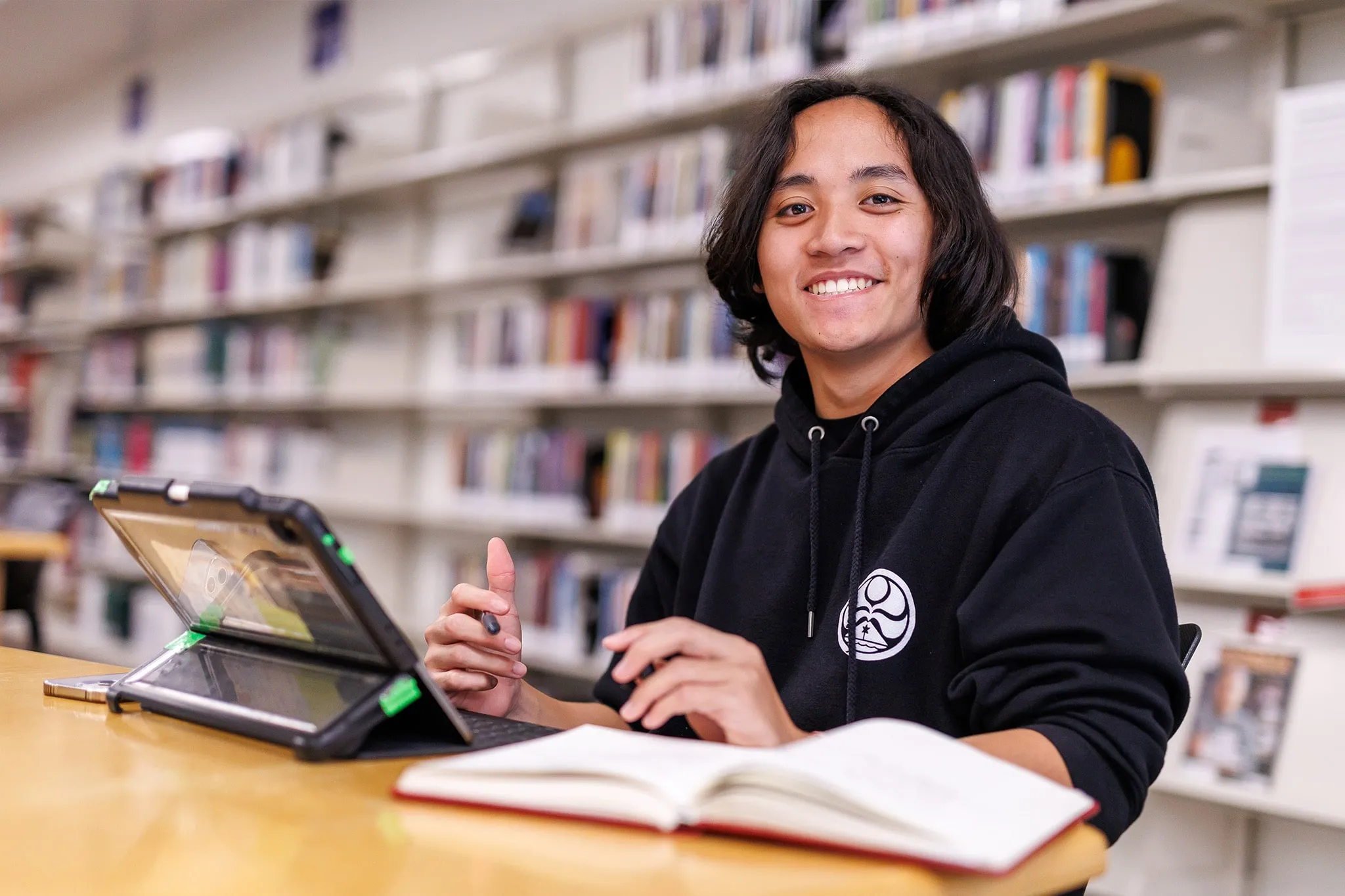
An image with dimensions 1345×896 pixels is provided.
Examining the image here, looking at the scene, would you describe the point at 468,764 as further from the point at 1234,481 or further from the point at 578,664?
the point at 578,664

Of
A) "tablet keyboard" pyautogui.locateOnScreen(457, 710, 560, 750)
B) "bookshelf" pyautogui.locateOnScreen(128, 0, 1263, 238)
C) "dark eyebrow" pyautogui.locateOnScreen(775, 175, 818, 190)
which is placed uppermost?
"bookshelf" pyautogui.locateOnScreen(128, 0, 1263, 238)

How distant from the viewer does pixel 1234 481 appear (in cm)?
237

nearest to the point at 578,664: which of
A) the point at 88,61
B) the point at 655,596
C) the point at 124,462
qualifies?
the point at 655,596

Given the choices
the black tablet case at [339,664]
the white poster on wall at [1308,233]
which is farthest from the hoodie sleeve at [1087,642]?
the white poster on wall at [1308,233]

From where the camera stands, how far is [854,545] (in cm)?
131

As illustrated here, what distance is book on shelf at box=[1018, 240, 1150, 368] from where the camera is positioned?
252 cm

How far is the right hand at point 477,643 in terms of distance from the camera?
1163mm

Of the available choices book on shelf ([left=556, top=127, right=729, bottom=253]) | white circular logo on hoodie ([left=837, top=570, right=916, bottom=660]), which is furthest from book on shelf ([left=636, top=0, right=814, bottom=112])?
white circular logo on hoodie ([left=837, top=570, right=916, bottom=660])

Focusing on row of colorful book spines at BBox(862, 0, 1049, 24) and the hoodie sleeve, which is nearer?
the hoodie sleeve

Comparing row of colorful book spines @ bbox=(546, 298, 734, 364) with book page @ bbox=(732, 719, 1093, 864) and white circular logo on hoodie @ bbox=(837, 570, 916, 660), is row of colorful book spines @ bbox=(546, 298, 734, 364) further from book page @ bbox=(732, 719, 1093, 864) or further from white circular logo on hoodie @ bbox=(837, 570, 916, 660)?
book page @ bbox=(732, 719, 1093, 864)

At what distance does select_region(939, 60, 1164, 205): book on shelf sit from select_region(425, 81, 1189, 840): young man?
1.12 meters

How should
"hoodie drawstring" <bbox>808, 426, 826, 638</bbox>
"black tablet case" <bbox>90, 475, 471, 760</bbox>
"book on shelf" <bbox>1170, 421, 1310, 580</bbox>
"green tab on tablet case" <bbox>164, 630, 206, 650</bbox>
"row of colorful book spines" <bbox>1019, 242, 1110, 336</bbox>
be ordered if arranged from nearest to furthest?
"black tablet case" <bbox>90, 475, 471, 760</bbox> → "green tab on tablet case" <bbox>164, 630, 206, 650</bbox> → "hoodie drawstring" <bbox>808, 426, 826, 638</bbox> → "book on shelf" <bbox>1170, 421, 1310, 580</bbox> → "row of colorful book spines" <bbox>1019, 242, 1110, 336</bbox>

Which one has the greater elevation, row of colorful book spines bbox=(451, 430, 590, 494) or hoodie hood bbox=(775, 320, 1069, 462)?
hoodie hood bbox=(775, 320, 1069, 462)

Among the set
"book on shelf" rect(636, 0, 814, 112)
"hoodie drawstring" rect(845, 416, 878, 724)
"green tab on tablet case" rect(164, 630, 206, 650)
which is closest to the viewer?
"green tab on tablet case" rect(164, 630, 206, 650)
